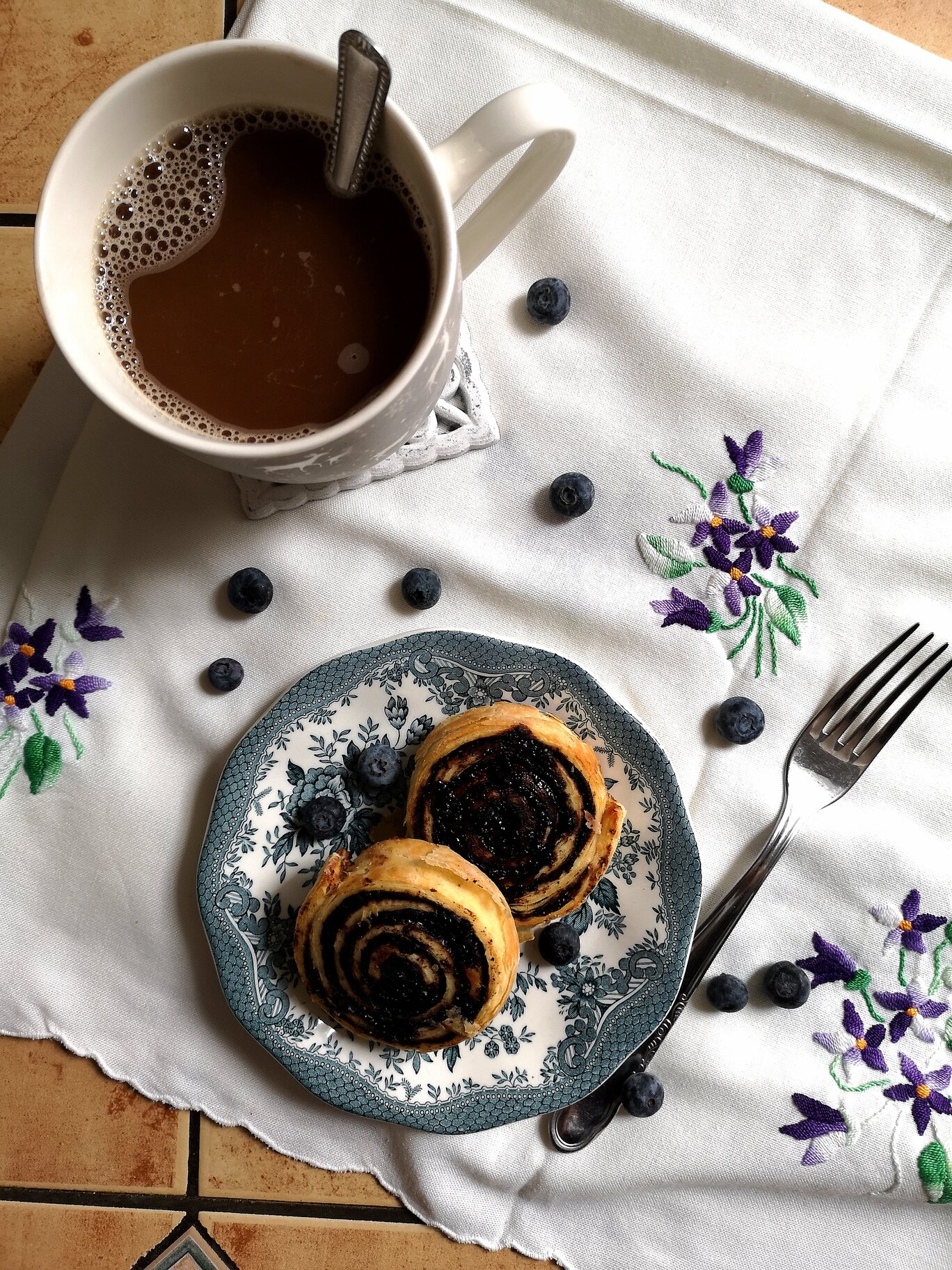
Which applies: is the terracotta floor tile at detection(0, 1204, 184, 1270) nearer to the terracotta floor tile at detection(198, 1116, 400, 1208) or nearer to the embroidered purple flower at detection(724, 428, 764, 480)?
the terracotta floor tile at detection(198, 1116, 400, 1208)

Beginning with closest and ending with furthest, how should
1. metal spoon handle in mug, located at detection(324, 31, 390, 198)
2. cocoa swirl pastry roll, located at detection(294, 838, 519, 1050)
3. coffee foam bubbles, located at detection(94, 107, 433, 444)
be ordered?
metal spoon handle in mug, located at detection(324, 31, 390, 198) → coffee foam bubbles, located at detection(94, 107, 433, 444) → cocoa swirl pastry roll, located at detection(294, 838, 519, 1050)

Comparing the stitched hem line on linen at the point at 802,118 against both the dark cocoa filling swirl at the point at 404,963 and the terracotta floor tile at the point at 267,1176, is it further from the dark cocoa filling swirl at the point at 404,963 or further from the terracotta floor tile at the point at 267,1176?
the terracotta floor tile at the point at 267,1176

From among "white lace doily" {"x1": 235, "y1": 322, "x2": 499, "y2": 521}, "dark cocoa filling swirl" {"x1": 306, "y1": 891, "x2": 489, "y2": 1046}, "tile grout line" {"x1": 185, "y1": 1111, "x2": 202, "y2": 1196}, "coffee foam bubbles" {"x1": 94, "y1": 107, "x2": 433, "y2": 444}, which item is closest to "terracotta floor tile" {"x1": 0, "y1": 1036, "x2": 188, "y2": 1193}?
"tile grout line" {"x1": 185, "y1": 1111, "x2": 202, "y2": 1196}

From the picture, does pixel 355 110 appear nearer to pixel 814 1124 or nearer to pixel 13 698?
pixel 13 698

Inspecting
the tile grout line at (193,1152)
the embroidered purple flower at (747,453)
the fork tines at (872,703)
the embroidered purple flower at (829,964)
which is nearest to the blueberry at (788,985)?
the embroidered purple flower at (829,964)

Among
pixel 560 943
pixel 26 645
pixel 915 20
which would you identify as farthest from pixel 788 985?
pixel 915 20
